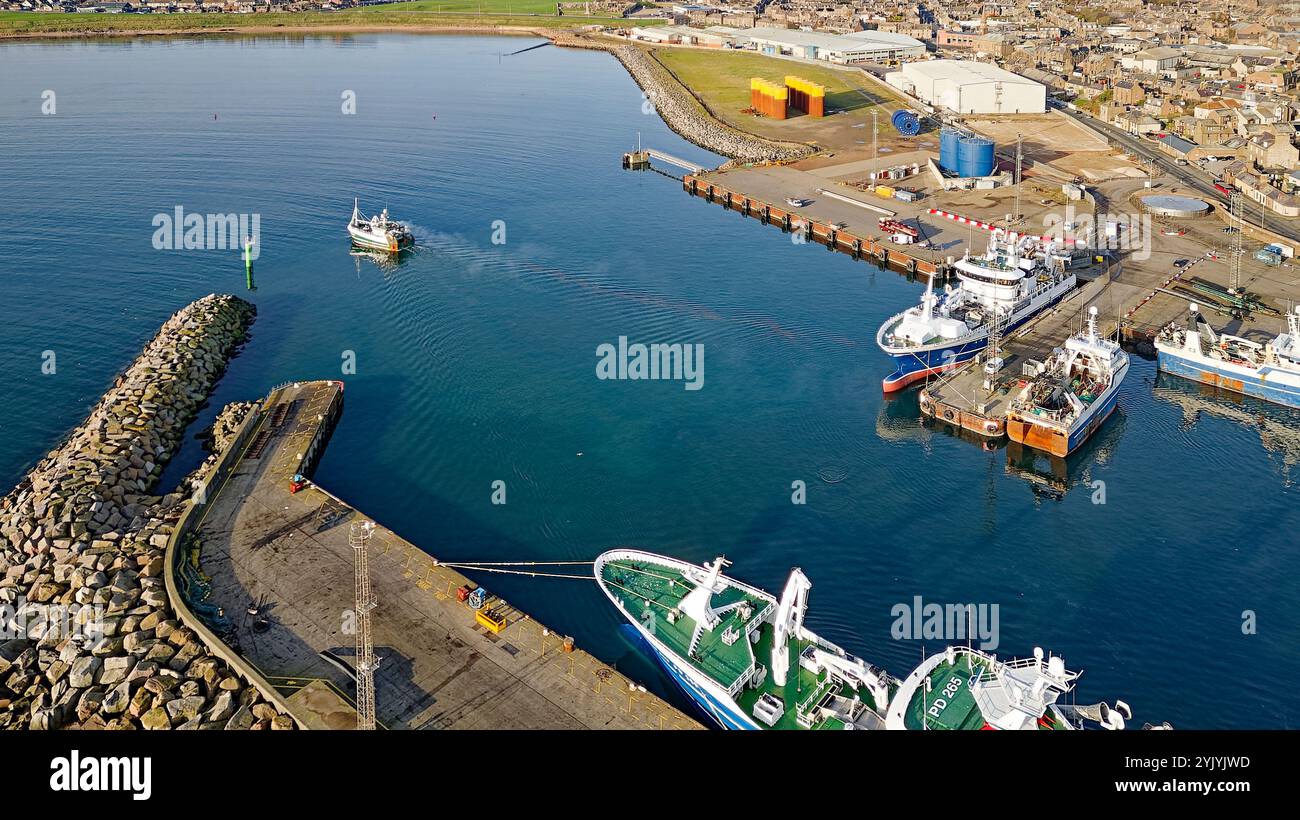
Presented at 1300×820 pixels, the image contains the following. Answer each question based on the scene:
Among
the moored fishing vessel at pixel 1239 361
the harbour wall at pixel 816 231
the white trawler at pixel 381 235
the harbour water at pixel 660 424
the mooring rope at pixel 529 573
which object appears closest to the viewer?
the harbour water at pixel 660 424

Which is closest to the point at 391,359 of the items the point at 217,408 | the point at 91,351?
the point at 217,408

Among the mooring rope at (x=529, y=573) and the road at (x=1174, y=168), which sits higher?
the road at (x=1174, y=168)

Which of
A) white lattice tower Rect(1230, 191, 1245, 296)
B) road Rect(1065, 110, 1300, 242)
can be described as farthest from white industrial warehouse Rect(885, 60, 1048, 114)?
white lattice tower Rect(1230, 191, 1245, 296)

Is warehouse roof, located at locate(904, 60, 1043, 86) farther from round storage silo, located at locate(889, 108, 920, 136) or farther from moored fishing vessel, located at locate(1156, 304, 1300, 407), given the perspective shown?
moored fishing vessel, located at locate(1156, 304, 1300, 407)

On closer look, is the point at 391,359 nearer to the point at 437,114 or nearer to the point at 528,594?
the point at 528,594

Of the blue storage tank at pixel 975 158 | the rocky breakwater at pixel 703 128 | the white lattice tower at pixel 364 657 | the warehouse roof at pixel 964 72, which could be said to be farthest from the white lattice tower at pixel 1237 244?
the white lattice tower at pixel 364 657

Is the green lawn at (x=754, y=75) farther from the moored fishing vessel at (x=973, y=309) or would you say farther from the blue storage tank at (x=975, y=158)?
the moored fishing vessel at (x=973, y=309)
